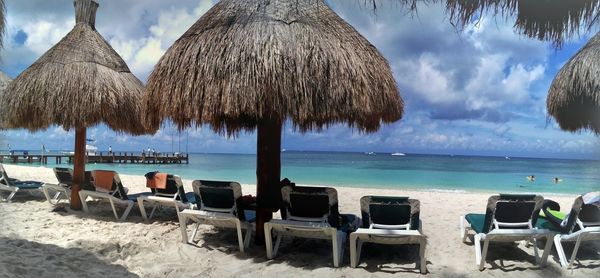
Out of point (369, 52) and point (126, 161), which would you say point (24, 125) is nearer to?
point (369, 52)

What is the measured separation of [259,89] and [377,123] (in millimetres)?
1799

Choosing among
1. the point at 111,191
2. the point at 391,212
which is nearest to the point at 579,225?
the point at 391,212

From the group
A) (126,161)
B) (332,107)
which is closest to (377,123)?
(332,107)

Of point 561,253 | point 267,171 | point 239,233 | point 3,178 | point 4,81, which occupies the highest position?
point 4,81

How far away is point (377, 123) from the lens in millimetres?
5152

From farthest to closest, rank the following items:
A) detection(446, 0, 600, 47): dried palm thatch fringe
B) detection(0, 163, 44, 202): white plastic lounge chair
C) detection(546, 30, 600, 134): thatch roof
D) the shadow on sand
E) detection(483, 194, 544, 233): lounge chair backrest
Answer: detection(0, 163, 44, 202): white plastic lounge chair < detection(546, 30, 600, 134): thatch roof < detection(483, 194, 544, 233): lounge chair backrest < the shadow on sand < detection(446, 0, 600, 47): dried palm thatch fringe

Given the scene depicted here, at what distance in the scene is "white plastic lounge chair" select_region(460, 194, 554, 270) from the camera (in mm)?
4105

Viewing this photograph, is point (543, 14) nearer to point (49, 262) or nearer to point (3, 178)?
point (49, 262)

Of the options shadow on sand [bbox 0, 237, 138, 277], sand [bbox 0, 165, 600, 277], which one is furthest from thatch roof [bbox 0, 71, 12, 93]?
shadow on sand [bbox 0, 237, 138, 277]

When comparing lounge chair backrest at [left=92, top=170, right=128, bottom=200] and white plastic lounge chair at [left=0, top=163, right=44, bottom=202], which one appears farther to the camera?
white plastic lounge chair at [left=0, top=163, right=44, bottom=202]

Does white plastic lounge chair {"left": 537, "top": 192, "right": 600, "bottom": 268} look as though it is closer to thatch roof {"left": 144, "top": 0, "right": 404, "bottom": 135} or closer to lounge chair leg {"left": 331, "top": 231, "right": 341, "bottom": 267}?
thatch roof {"left": 144, "top": 0, "right": 404, "bottom": 135}

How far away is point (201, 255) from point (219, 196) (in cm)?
64

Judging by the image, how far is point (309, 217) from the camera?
4363mm

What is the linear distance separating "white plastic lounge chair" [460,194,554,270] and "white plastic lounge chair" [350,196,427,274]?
0.65 meters
